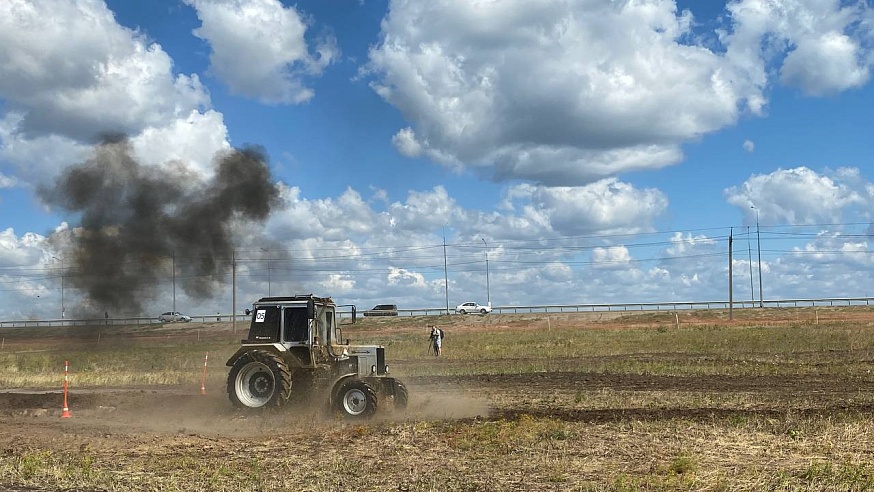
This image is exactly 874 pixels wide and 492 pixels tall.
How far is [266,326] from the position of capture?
18.1 meters

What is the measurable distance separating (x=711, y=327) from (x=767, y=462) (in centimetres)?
4587

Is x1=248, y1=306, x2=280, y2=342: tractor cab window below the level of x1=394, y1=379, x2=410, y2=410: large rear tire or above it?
above

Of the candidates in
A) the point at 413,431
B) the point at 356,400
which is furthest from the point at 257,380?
the point at 413,431

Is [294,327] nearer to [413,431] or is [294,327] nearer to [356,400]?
[356,400]

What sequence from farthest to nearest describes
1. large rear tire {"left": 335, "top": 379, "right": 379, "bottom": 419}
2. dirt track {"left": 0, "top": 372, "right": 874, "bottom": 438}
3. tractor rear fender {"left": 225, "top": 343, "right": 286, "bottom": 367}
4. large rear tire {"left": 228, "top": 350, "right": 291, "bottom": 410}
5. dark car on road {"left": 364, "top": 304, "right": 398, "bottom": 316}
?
1. dark car on road {"left": 364, "top": 304, "right": 398, "bottom": 316}
2. tractor rear fender {"left": 225, "top": 343, "right": 286, "bottom": 367}
3. large rear tire {"left": 228, "top": 350, "right": 291, "bottom": 410}
4. dirt track {"left": 0, "top": 372, "right": 874, "bottom": 438}
5. large rear tire {"left": 335, "top": 379, "right": 379, "bottom": 419}

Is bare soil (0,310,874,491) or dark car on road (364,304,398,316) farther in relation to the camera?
dark car on road (364,304,398,316)

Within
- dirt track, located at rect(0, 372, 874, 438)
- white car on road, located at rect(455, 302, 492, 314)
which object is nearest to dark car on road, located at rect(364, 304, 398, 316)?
white car on road, located at rect(455, 302, 492, 314)

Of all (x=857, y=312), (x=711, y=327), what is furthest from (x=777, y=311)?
(x=711, y=327)

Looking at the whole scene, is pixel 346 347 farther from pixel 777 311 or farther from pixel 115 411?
pixel 777 311

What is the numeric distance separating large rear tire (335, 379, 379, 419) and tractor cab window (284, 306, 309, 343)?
176cm

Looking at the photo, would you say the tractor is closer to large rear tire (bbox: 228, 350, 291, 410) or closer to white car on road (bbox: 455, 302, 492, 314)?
large rear tire (bbox: 228, 350, 291, 410)

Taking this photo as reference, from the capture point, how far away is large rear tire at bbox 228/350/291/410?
1730 cm

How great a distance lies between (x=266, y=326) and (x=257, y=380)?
1216 mm

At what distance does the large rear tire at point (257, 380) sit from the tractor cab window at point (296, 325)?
617mm
